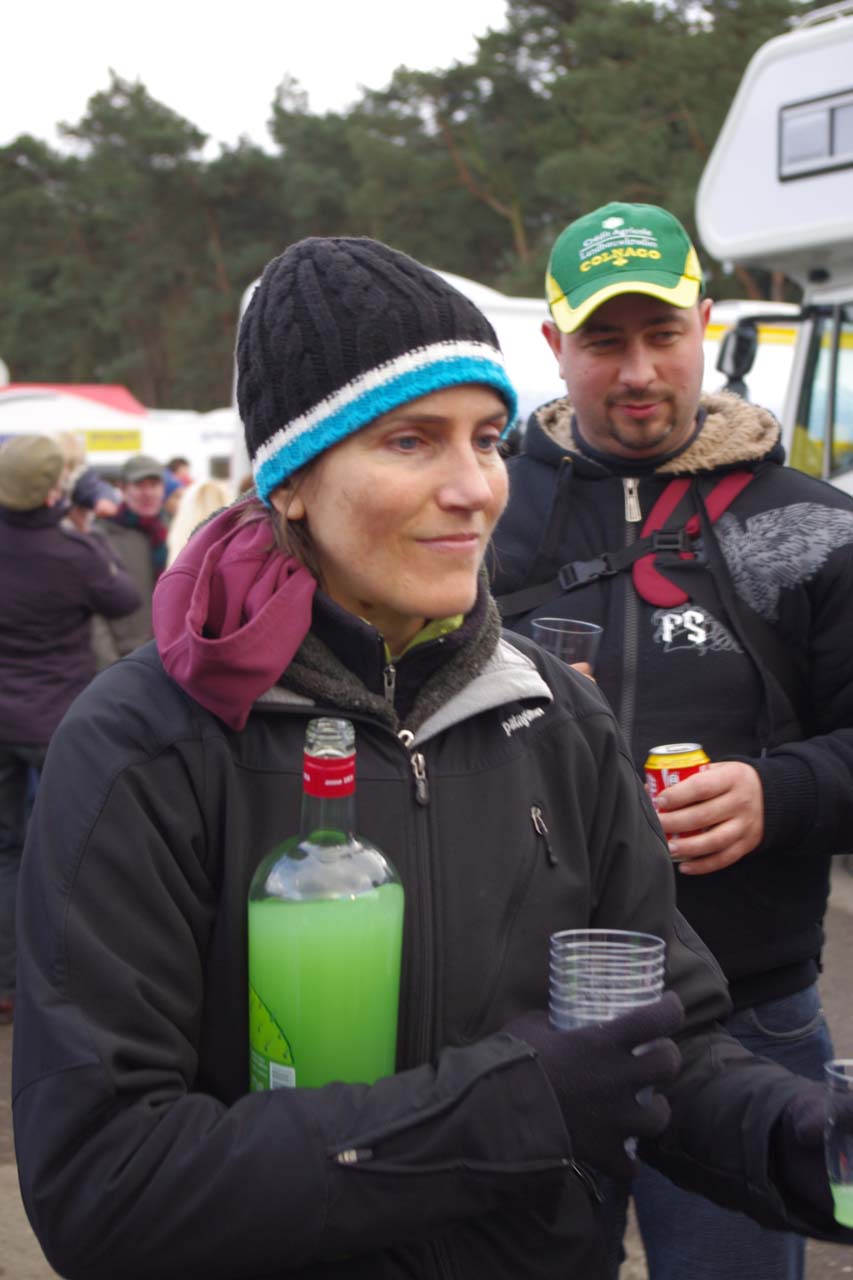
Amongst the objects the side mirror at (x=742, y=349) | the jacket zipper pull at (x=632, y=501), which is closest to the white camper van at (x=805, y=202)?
the side mirror at (x=742, y=349)

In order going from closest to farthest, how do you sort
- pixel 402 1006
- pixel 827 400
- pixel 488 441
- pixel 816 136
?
pixel 402 1006
pixel 488 441
pixel 816 136
pixel 827 400

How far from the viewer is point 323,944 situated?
1.51 m

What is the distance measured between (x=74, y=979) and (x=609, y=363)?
1601 millimetres

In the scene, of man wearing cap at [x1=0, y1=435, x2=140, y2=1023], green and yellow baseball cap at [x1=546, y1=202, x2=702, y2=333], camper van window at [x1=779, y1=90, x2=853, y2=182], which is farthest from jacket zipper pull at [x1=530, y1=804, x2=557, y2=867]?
camper van window at [x1=779, y1=90, x2=853, y2=182]

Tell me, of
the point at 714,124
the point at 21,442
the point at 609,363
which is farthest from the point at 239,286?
the point at 609,363

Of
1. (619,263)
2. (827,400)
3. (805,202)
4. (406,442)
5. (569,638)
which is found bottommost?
(569,638)

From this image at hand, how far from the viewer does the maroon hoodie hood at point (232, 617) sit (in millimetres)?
1543

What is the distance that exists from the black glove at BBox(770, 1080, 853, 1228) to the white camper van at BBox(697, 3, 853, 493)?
533 centimetres

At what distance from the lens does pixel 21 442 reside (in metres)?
5.83

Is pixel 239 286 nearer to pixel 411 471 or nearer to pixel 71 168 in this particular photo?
pixel 71 168

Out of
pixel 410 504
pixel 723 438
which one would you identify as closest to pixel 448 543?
pixel 410 504

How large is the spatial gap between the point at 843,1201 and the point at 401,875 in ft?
2.04

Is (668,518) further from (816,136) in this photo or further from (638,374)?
(816,136)

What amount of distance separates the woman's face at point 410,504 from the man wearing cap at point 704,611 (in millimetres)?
756
